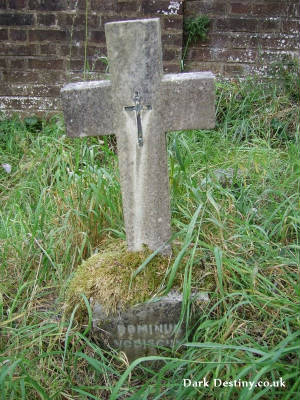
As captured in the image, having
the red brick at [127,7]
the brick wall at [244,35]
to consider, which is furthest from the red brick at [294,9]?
the red brick at [127,7]

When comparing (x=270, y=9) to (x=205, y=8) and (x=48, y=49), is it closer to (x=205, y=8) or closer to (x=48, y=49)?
(x=205, y=8)

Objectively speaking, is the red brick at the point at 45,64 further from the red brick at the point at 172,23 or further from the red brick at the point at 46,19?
the red brick at the point at 172,23

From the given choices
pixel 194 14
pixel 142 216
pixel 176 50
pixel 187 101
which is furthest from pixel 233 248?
pixel 194 14

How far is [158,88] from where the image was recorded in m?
1.69

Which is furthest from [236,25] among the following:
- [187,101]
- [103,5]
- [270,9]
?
[187,101]

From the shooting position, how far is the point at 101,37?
3932mm

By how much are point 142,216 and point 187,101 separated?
54 centimetres

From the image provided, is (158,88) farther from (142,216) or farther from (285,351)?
(285,351)

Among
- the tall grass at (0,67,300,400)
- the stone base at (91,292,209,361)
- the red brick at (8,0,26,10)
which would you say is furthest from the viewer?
the red brick at (8,0,26,10)

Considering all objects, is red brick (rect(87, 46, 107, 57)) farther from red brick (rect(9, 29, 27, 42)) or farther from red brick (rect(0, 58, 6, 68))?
red brick (rect(0, 58, 6, 68))

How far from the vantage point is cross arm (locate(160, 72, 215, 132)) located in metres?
1.68

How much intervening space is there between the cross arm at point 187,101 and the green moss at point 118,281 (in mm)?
609

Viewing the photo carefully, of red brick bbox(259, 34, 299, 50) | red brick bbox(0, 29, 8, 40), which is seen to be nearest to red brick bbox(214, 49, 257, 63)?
red brick bbox(259, 34, 299, 50)

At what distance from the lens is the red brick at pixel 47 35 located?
13.1ft
